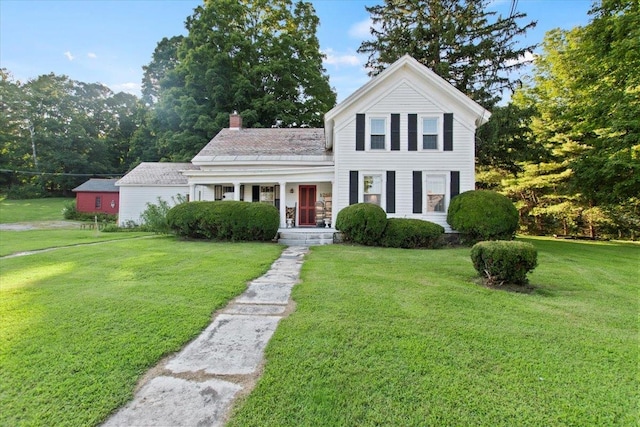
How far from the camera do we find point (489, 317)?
419 centimetres

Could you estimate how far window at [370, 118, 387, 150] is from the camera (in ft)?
43.3

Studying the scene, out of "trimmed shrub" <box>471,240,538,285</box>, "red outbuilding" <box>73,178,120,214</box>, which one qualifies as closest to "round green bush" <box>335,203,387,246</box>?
"trimmed shrub" <box>471,240,538,285</box>

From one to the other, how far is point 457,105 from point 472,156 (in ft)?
7.39

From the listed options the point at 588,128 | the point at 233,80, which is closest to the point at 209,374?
the point at 588,128

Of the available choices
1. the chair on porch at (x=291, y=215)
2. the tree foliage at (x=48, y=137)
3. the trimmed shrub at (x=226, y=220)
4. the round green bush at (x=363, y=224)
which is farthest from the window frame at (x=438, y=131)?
the tree foliage at (x=48, y=137)

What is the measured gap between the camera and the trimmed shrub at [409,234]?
1112 cm

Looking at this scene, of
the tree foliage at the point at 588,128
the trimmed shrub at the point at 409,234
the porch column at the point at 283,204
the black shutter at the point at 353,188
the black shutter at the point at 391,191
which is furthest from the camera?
the porch column at the point at 283,204

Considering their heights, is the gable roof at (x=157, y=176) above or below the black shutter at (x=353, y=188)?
above

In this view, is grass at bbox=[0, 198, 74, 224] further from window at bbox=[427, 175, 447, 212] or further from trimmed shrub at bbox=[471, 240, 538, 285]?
trimmed shrub at bbox=[471, 240, 538, 285]

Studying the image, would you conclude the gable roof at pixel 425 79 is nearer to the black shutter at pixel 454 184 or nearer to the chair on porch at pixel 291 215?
the black shutter at pixel 454 184

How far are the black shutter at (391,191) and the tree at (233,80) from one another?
1581cm

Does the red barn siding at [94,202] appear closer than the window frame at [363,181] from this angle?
No

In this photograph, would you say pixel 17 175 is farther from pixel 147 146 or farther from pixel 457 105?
pixel 457 105

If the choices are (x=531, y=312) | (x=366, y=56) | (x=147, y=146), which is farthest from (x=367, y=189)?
(x=147, y=146)
